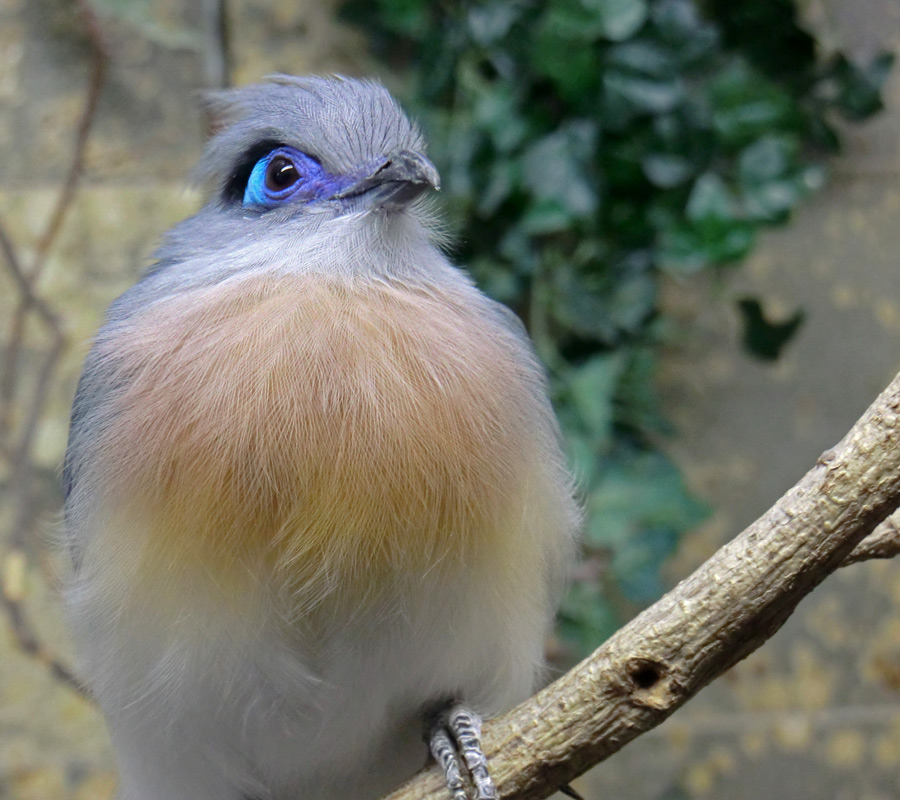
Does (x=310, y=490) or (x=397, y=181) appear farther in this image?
(x=397, y=181)

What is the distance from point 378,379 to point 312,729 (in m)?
0.54

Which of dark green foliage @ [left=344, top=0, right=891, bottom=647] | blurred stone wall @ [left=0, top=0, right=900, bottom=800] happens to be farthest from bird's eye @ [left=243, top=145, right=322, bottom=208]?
blurred stone wall @ [left=0, top=0, right=900, bottom=800]

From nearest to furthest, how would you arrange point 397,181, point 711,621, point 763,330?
point 711,621 → point 397,181 → point 763,330

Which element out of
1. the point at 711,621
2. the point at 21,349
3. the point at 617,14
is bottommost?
the point at 21,349

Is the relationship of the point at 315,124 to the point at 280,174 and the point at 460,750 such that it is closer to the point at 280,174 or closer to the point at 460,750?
the point at 280,174

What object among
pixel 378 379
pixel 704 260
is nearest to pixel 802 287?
pixel 704 260

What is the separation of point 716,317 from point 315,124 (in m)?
1.48

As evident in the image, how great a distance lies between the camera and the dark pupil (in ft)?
4.96

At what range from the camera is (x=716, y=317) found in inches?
105

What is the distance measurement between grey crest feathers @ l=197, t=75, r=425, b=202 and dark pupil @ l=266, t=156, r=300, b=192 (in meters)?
0.03

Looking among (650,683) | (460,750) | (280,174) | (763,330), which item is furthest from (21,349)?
(650,683)

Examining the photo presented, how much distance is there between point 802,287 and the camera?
105 inches

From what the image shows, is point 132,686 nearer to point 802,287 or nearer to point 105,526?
point 105,526

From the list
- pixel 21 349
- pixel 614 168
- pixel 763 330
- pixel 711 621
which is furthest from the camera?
pixel 21 349
